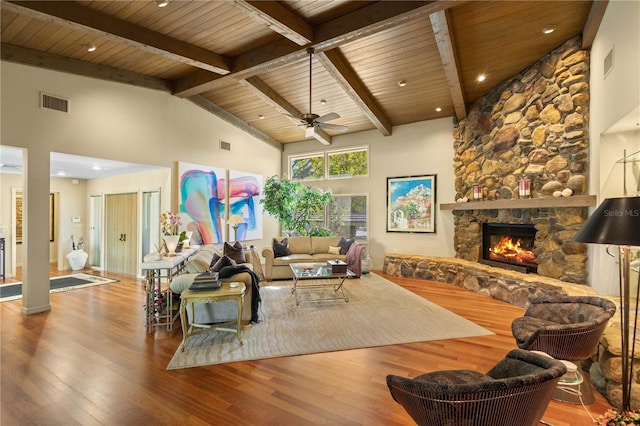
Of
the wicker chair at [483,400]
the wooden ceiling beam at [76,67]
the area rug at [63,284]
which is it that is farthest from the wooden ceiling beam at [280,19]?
the area rug at [63,284]

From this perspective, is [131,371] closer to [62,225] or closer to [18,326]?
[18,326]

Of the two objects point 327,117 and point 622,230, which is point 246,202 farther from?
point 622,230

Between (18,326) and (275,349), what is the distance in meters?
3.43

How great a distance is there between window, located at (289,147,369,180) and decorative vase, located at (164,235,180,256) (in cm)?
506

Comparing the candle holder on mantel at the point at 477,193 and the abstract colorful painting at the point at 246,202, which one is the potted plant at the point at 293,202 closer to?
the abstract colorful painting at the point at 246,202

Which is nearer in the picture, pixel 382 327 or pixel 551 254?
pixel 382 327

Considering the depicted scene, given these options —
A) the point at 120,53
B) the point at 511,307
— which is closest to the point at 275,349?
the point at 511,307

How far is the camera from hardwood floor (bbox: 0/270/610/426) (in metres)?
2.06

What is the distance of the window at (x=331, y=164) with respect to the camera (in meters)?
8.09

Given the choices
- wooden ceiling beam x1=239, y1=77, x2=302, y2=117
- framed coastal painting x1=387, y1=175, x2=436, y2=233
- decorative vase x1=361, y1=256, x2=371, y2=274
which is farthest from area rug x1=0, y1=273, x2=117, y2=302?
framed coastal painting x1=387, y1=175, x2=436, y2=233

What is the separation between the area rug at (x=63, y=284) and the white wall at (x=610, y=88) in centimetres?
831

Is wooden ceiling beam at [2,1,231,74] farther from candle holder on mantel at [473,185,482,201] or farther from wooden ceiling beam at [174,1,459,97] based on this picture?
candle holder on mantel at [473,185,482,201]

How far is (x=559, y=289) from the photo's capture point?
388cm

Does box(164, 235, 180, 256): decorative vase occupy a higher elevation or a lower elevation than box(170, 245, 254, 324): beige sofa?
higher
